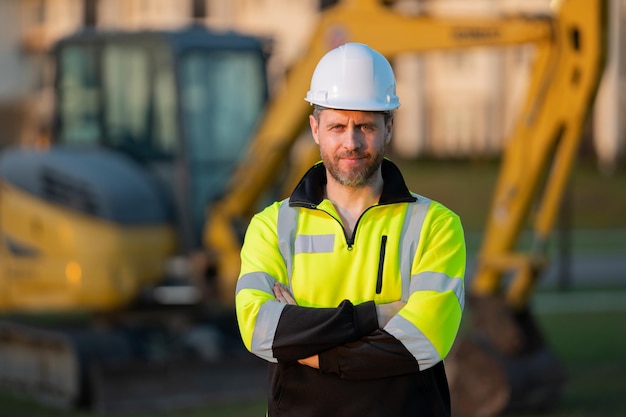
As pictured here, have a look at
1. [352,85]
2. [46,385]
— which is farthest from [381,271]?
[46,385]

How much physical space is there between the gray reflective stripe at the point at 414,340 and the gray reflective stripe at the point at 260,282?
13.7 inches

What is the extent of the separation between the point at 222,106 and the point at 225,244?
1339 millimetres

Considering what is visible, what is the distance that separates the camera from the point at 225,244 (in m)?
12.3

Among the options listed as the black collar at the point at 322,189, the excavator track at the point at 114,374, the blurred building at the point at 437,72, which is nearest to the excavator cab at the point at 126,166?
the excavator track at the point at 114,374

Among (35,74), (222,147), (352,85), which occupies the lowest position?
(35,74)

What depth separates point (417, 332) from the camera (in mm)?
3982

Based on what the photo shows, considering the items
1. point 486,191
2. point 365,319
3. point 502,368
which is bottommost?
point 486,191

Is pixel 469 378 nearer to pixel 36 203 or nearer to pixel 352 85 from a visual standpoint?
pixel 36 203

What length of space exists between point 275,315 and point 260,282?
118 mm

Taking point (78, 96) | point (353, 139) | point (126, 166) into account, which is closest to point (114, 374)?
point (126, 166)

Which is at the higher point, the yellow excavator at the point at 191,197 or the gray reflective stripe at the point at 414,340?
the gray reflective stripe at the point at 414,340

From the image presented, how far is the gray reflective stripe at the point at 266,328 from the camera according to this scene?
13.2ft

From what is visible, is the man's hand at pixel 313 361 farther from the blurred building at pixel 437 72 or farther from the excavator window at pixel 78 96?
the blurred building at pixel 437 72

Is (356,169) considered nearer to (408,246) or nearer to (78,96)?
(408,246)
